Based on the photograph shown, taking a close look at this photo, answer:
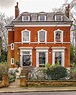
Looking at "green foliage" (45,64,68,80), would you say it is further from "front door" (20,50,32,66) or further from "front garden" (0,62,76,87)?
"front door" (20,50,32,66)

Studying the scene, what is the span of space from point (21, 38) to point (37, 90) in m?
21.2

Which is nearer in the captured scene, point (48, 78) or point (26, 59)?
point (48, 78)

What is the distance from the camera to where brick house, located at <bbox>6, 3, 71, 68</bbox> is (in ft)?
146

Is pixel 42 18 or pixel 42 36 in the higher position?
pixel 42 18

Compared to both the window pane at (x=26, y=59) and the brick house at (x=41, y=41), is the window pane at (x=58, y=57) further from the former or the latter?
the window pane at (x=26, y=59)

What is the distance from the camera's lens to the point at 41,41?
44.7 meters

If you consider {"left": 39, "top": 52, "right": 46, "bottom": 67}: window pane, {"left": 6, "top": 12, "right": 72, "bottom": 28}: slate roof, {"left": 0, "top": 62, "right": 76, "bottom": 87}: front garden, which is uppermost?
{"left": 6, "top": 12, "right": 72, "bottom": 28}: slate roof

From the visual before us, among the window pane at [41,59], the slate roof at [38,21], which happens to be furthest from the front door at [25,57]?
the slate roof at [38,21]

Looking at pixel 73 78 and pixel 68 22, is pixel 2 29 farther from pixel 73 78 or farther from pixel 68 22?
pixel 73 78

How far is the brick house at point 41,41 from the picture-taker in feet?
146

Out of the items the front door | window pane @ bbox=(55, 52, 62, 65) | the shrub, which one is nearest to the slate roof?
the front door

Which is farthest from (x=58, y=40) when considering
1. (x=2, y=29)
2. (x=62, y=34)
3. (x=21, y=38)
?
(x=2, y=29)

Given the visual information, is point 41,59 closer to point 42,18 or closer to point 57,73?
point 42,18

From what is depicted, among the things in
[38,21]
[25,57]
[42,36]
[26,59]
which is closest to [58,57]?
[42,36]
